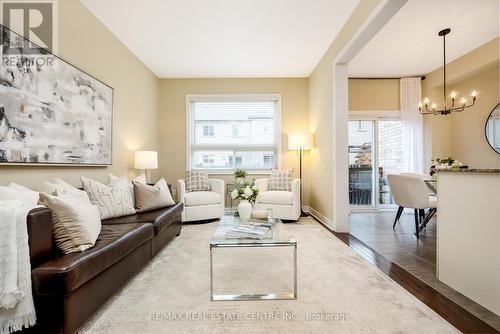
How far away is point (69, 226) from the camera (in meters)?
1.52

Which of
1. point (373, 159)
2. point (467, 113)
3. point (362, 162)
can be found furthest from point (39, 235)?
point (467, 113)

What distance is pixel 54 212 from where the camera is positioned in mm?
1523

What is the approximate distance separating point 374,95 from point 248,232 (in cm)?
443

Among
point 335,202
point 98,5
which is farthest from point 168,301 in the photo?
point 98,5

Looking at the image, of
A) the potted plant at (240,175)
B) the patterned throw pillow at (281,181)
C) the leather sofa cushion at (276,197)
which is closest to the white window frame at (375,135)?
the patterned throw pillow at (281,181)

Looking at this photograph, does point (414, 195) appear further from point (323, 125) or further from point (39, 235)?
point (39, 235)

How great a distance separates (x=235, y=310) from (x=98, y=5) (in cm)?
343

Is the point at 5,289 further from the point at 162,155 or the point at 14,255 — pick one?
the point at 162,155

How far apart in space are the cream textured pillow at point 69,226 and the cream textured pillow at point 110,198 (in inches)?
29.4

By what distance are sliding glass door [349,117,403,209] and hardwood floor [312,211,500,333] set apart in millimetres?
787

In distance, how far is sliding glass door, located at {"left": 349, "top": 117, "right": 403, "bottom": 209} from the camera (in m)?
5.00

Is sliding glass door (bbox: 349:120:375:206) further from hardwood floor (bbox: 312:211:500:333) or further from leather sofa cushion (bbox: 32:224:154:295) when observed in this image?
leather sofa cushion (bbox: 32:224:154:295)

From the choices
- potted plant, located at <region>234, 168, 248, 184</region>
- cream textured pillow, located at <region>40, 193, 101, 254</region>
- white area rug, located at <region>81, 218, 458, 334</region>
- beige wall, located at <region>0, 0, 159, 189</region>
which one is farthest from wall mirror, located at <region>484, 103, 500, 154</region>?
beige wall, located at <region>0, 0, 159, 189</region>

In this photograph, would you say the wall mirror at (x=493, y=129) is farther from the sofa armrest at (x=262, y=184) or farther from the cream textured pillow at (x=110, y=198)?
the cream textured pillow at (x=110, y=198)
